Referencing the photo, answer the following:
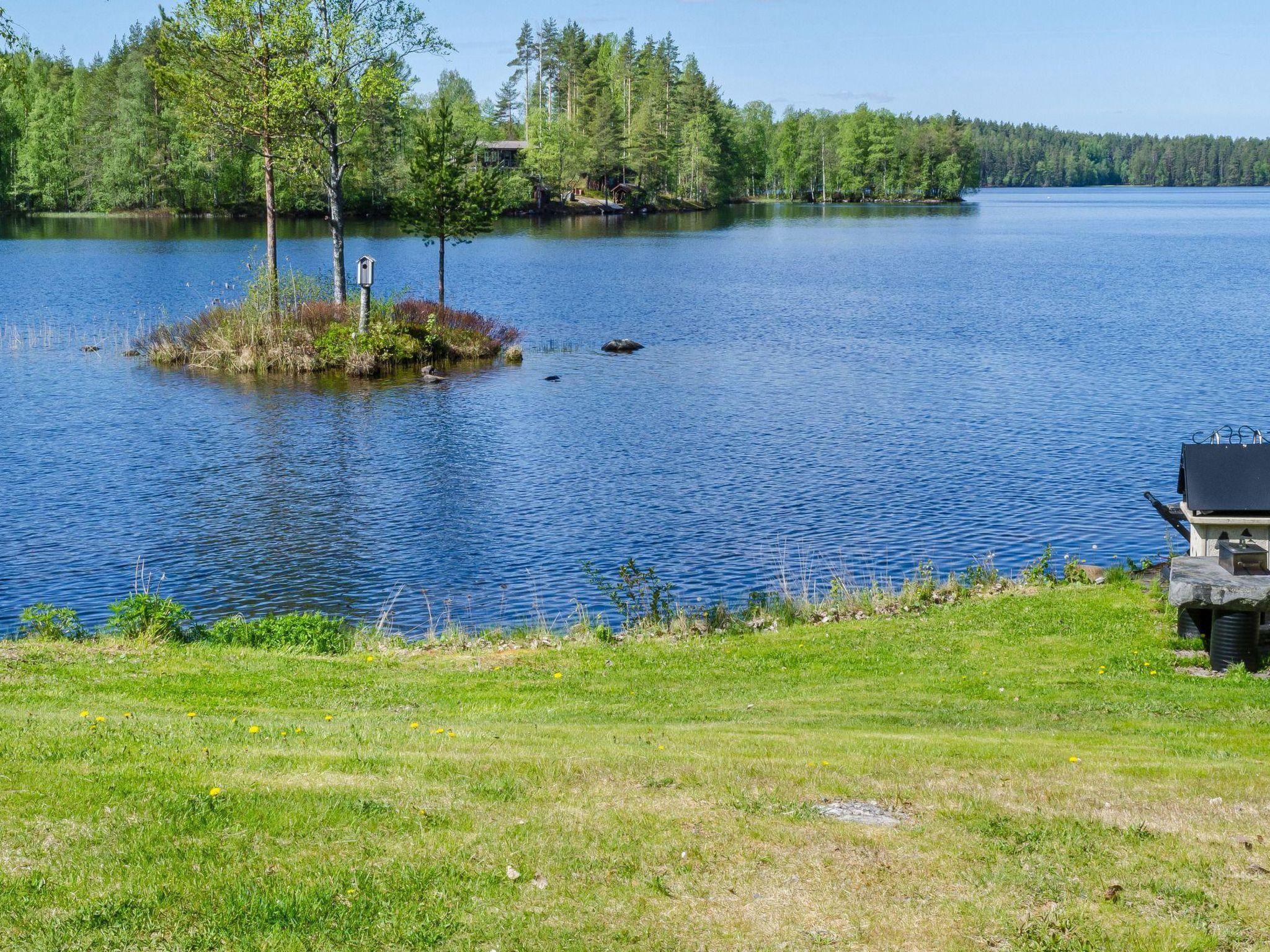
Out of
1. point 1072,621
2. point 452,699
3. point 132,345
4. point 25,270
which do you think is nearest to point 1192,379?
point 1072,621

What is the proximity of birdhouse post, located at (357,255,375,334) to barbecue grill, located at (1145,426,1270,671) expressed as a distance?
34.4 metres

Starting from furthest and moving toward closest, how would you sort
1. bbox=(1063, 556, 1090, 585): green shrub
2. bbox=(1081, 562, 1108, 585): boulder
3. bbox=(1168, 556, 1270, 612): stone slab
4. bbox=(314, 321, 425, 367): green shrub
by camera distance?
bbox=(314, 321, 425, 367): green shrub < bbox=(1063, 556, 1090, 585): green shrub < bbox=(1081, 562, 1108, 585): boulder < bbox=(1168, 556, 1270, 612): stone slab

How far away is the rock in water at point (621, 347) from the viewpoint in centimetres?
5559

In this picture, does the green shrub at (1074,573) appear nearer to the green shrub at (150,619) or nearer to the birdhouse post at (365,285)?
the green shrub at (150,619)

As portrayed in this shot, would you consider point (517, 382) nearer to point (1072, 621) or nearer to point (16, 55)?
point (16, 55)

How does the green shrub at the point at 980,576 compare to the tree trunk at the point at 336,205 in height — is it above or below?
below

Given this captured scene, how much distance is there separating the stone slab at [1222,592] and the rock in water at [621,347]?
41.3 m

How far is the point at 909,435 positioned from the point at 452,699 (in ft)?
83.5

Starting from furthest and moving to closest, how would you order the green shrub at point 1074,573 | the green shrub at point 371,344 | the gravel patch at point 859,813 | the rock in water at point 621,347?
1. the rock in water at point 621,347
2. the green shrub at point 371,344
3. the green shrub at point 1074,573
4. the gravel patch at point 859,813

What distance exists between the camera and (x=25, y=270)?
8312cm

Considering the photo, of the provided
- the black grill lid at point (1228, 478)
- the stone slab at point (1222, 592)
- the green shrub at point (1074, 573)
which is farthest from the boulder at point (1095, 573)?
the stone slab at point (1222, 592)

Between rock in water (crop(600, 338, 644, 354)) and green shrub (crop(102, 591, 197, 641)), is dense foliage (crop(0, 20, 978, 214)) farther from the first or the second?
green shrub (crop(102, 591, 197, 641))

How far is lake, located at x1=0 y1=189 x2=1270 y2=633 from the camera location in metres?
25.0

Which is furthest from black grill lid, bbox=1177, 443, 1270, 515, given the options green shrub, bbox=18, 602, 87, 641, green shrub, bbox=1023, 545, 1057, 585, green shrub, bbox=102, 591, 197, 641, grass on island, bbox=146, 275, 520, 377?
grass on island, bbox=146, 275, 520, 377
